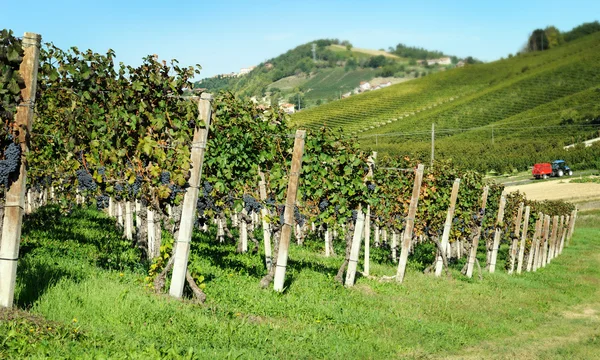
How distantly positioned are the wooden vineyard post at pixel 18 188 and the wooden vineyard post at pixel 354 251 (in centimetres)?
771

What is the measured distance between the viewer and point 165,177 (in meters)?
9.21

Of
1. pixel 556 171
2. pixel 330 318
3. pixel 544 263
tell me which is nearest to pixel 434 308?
pixel 330 318

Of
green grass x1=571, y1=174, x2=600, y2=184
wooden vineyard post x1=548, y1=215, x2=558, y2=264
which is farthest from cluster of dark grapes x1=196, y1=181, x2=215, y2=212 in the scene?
green grass x1=571, y1=174, x2=600, y2=184

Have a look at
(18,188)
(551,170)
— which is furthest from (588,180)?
(18,188)

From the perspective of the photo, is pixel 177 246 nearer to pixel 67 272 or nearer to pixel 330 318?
pixel 67 272

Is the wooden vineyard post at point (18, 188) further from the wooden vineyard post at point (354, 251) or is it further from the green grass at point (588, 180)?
the green grass at point (588, 180)

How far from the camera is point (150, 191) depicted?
9.53 meters

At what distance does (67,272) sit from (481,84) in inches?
5494

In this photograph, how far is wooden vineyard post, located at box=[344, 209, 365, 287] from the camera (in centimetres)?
1350

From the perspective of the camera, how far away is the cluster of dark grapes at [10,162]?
265 inches

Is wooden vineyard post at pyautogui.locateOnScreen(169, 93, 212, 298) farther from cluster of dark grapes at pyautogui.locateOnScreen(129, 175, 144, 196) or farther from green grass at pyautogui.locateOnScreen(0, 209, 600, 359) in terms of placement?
cluster of dark grapes at pyautogui.locateOnScreen(129, 175, 144, 196)

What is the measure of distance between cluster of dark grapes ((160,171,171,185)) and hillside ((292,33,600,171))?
7144 centimetres

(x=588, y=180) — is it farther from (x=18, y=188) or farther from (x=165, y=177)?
(x=18, y=188)

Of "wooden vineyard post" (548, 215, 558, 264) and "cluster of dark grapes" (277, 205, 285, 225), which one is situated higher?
"cluster of dark grapes" (277, 205, 285, 225)
